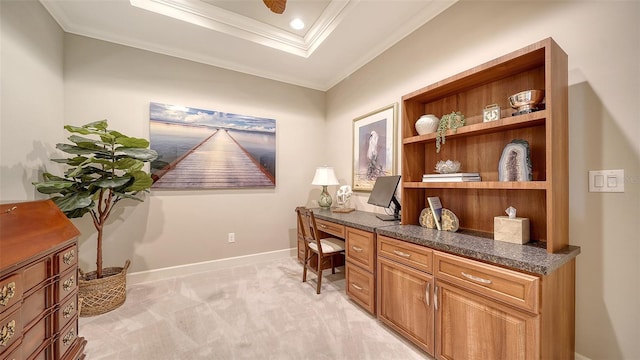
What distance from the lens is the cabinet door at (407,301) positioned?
1475 millimetres

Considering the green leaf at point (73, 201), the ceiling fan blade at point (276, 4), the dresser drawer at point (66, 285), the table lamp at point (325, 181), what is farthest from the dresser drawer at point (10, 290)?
the table lamp at point (325, 181)

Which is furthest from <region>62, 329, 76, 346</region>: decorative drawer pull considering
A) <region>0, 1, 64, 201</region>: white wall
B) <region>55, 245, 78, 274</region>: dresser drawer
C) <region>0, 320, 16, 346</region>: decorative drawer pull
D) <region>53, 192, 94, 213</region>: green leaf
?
<region>0, 1, 64, 201</region>: white wall

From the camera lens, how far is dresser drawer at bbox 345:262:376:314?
1918 millimetres

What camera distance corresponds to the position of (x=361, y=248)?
2033mm

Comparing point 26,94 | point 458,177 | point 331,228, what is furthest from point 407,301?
point 26,94

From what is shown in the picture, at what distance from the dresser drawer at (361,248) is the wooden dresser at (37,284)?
6.23 ft

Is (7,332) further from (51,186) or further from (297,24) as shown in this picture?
(297,24)

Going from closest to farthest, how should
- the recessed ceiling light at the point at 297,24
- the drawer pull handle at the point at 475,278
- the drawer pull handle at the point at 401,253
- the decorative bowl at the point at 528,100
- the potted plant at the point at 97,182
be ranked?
the drawer pull handle at the point at 475,278
the decorative bowl at the point at 528,100
the drawer pull handle at the point at 401,253
the potted plant at the point at 97,182
the recessed ceiling light at the point at 297,24

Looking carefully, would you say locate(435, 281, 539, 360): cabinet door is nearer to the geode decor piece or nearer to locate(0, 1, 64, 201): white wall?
the geode decor piece

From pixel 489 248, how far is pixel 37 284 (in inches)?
88.2

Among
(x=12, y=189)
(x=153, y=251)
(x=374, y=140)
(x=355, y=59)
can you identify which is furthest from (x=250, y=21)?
(x=153, y=251)

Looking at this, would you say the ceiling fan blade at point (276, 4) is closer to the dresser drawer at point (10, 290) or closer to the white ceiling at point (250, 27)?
the white ceiling at point (250, 27)

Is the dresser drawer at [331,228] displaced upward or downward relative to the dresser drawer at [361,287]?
upward

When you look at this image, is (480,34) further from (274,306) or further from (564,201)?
(274,306)
